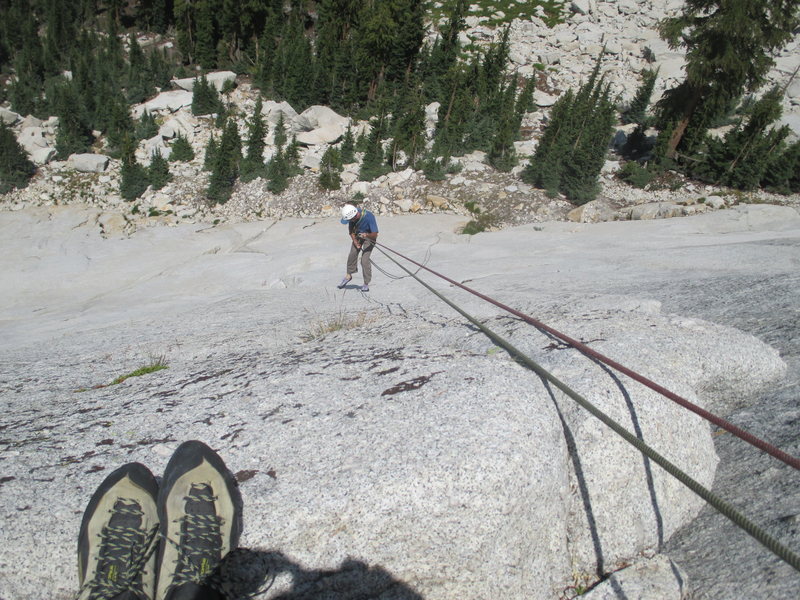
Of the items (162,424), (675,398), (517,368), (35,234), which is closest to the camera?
(675,398)

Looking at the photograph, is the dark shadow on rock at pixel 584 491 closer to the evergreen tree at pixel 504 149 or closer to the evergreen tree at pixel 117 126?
the evergreen tree at pixel 504 149

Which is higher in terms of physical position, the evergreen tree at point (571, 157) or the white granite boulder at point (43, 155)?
the evergreen tree at point (571, 157)

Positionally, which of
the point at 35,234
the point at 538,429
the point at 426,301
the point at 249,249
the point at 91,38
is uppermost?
the point at 91,38

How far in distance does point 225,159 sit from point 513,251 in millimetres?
20009

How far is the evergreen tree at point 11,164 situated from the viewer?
2588cm

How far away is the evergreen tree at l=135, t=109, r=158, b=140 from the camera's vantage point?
29250 mm

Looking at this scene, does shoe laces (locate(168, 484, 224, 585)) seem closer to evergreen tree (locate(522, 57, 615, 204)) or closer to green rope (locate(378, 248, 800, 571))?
green rope (locate(378, 248, 800, 571))

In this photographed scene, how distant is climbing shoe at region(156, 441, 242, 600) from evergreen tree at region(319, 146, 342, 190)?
22555 millimetres

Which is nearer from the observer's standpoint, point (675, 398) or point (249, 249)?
point (675, 398)

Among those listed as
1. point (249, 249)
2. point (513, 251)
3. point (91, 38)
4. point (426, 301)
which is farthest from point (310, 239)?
point (91, 38)

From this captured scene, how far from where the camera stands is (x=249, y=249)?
647 inches

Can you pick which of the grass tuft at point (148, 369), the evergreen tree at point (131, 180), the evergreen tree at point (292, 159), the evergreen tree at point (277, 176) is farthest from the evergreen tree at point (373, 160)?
the grass tuft at point (148, 369)

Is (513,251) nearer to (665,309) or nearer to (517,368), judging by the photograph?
(665,309)

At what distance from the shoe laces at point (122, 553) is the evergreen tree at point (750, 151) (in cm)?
2742
